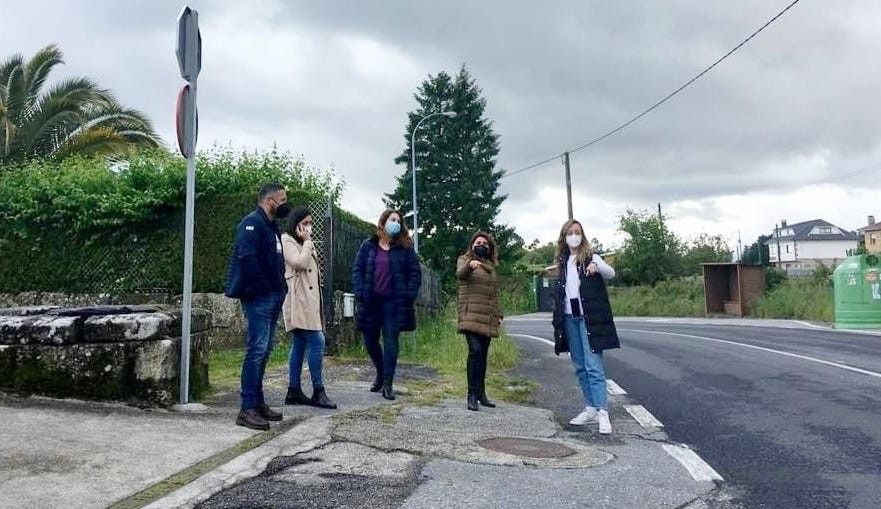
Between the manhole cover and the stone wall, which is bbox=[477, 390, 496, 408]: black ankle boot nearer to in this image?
Answer: the manhole cover

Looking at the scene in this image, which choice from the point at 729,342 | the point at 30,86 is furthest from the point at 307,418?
the point at 30,86

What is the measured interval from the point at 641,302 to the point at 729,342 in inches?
833

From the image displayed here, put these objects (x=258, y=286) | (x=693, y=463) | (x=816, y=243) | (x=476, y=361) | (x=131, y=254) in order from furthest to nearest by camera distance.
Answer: (x=816, y=243) → (x=131, y=254) → (x=476, y=361) → (x=258, y=286) → (x=693, y=463)

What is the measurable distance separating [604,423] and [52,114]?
60.3ft

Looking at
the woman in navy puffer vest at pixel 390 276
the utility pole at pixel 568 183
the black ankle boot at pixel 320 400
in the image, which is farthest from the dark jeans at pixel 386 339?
the utility pole at pixel 568 183

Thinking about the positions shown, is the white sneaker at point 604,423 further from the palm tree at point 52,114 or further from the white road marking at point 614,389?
the palm tree at point 52,114

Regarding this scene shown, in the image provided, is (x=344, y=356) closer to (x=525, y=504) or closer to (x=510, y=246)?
(x=525, y=504)

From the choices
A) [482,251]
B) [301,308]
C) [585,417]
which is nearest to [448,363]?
[482,251]

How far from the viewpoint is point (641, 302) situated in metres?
35.9

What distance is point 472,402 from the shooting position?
6.80 m

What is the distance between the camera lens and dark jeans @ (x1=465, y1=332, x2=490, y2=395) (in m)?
6.90

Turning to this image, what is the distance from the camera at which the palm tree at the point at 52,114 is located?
19.4 metres

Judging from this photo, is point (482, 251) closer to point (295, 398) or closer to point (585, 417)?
point (585, 417)

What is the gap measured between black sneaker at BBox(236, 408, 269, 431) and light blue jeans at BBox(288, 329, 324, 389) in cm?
107
